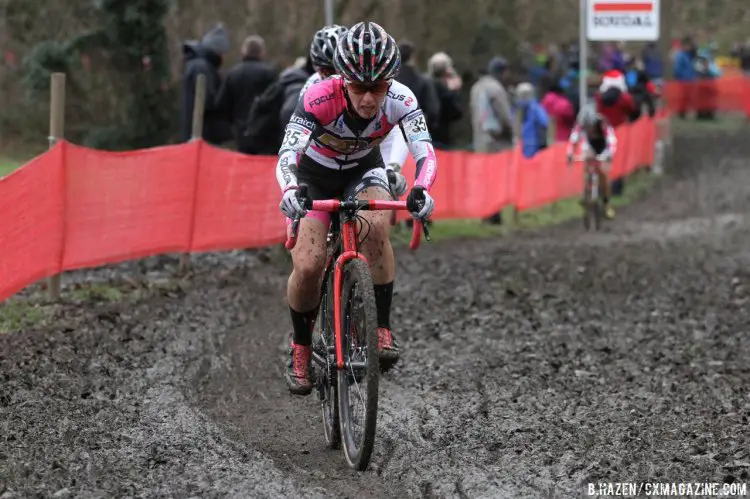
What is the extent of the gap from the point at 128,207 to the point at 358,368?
208 inches

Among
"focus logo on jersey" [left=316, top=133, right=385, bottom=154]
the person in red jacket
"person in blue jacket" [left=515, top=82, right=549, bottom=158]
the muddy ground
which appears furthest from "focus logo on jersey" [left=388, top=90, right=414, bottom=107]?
the person in red jacket

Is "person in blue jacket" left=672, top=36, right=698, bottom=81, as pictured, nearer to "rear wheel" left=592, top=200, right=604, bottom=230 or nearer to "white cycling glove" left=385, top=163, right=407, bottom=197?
"rear wheel" left=592, top=200, right=604, bottom=230

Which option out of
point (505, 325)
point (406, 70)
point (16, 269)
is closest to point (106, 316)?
point (16, 269)

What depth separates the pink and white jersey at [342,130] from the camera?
6637 millimetres

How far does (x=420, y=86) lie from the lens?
14.8 metres

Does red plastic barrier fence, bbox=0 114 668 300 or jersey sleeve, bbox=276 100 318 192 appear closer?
jersey sleeve, bbox=276 100 318 192

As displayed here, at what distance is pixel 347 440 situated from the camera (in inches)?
253

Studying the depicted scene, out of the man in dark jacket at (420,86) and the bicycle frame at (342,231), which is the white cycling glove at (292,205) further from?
the man in dark jacket at (420,86)

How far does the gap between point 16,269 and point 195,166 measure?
2945 millimetres

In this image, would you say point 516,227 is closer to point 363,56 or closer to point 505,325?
point 505,325

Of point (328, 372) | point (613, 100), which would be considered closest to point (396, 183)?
point (328, 372)

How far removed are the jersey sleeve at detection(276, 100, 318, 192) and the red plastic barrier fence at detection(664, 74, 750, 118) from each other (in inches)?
1222

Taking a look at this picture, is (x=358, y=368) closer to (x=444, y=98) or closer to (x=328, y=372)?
(x=328, y=372)

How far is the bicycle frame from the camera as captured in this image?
20.6 feet
